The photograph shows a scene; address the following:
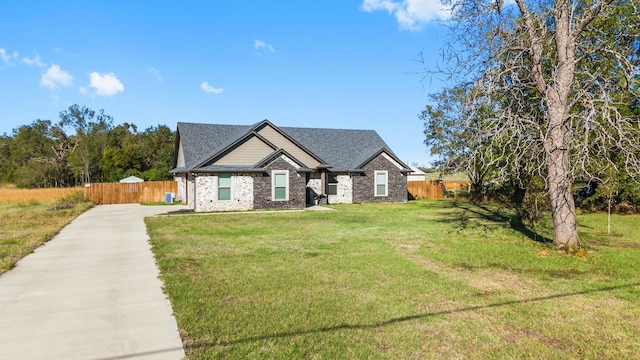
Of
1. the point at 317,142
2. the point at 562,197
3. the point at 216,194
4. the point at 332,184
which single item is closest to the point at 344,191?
Result: the point at 332,184

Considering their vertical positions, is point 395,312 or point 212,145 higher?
point 212,145

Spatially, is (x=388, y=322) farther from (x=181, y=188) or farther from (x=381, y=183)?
(x=181, y=188)

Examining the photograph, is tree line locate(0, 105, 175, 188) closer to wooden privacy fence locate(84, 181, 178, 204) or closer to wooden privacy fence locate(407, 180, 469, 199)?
wooden privacy fence locate(84, 181, 178, 204)

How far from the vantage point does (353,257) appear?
8906 millimetres

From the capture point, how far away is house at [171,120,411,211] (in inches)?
840

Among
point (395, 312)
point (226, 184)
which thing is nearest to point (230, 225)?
point (226, 184)

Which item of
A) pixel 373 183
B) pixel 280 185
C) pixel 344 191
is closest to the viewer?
pixel 280 185

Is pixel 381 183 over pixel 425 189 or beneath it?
over

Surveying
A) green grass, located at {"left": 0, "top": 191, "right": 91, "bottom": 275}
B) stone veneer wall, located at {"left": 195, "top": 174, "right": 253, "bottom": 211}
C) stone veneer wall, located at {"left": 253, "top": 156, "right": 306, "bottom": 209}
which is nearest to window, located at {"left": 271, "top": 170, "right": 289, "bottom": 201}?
stone veneer wall, located at {"left": 253, "top": 156, "right": 306, "bottom": 209}

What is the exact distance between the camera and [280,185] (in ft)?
72.9

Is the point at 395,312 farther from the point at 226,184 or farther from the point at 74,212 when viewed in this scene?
the point at 74,212

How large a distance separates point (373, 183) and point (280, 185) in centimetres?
→ 720

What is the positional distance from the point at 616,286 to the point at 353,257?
15.7 feet

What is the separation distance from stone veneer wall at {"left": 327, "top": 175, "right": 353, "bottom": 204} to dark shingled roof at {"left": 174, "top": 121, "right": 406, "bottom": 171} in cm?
75
